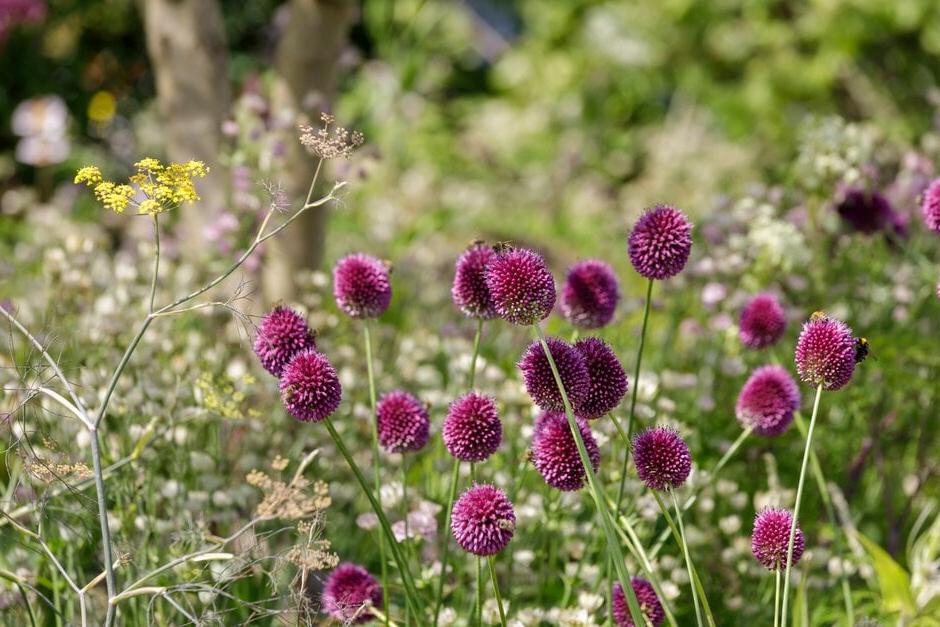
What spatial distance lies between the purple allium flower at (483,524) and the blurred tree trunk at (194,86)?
234cm

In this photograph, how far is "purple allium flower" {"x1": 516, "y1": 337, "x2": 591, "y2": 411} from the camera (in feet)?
4.97

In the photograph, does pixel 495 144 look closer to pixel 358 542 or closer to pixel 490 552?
pixel 358 542

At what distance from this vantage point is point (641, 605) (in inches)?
69.8

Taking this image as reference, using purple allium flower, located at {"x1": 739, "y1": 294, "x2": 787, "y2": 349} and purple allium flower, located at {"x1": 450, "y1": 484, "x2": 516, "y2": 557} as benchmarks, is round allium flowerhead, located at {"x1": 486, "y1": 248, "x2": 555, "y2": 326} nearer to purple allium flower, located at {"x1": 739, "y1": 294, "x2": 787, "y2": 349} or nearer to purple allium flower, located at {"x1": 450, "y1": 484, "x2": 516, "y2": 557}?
purple allium flower, located at {"x1": 450, "y1": 484, "x2": 516, "y2": 557}

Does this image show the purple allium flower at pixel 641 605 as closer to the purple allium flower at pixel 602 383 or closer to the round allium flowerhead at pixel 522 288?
the purple allium flower at pixel 602 383

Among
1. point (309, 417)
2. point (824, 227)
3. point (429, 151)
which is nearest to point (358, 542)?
point (309, 417)

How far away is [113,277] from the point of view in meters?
3.64

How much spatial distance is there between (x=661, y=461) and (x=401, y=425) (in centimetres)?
51

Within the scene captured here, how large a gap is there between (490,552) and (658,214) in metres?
0.60

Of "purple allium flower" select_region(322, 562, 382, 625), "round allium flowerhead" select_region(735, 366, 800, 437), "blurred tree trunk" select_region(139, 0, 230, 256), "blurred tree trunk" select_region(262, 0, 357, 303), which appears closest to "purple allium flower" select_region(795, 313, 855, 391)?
"round allium flowerhead" select_region(735, 366, 800, 437)

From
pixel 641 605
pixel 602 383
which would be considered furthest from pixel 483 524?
pixel 641 605

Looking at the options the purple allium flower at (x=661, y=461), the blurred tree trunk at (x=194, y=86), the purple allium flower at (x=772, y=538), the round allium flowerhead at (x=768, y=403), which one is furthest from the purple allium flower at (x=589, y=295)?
the blurred tree trunk at (x=194, y=86)

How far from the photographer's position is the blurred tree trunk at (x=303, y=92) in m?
3.56

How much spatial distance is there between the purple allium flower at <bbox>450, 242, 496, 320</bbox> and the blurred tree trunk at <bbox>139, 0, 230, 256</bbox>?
202cm
